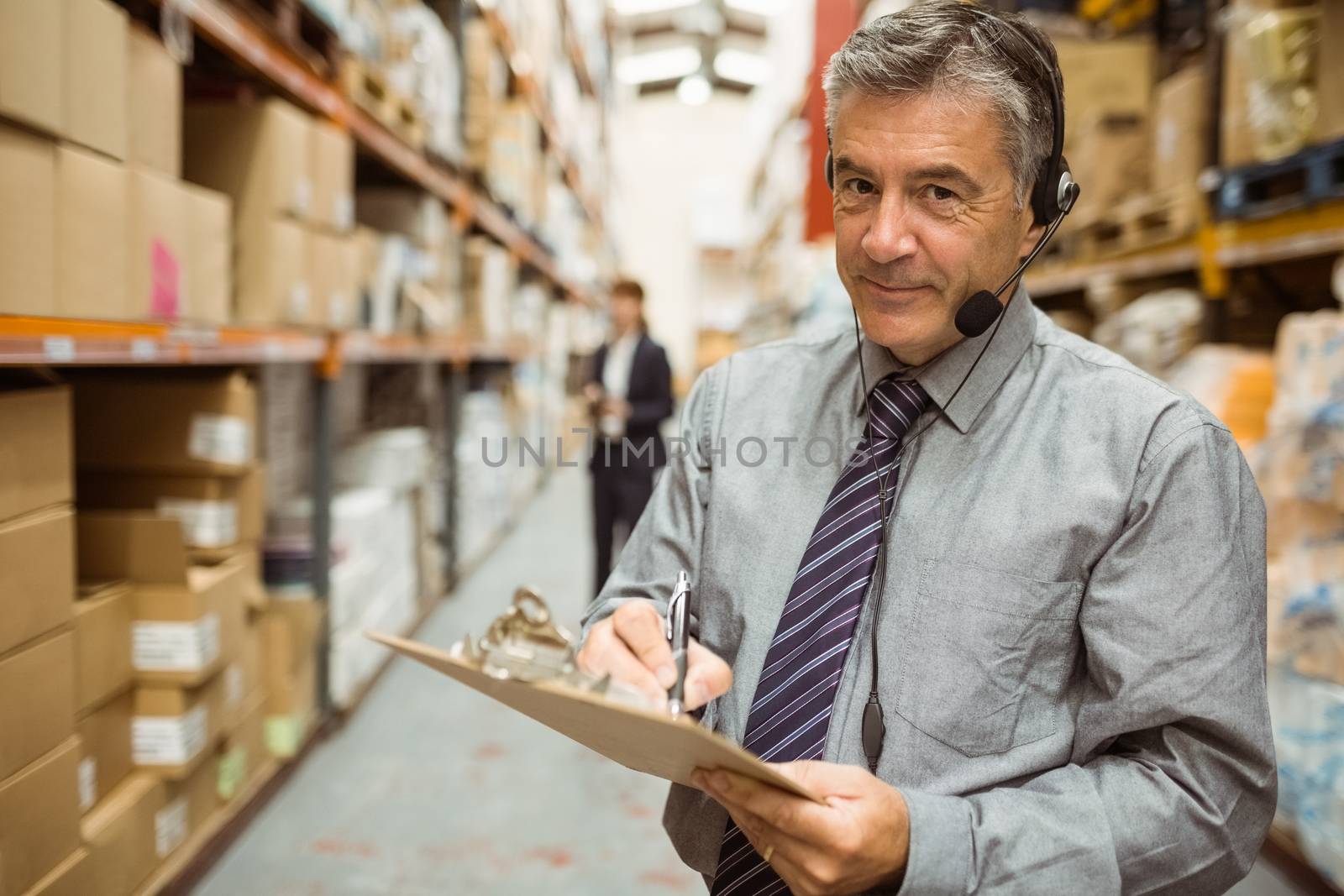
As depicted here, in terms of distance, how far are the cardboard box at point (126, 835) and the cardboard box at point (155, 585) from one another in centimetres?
23

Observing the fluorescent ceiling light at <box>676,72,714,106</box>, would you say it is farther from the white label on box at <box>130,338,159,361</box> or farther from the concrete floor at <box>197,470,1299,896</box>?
the white label on box at <box>130,338,159,361</box>

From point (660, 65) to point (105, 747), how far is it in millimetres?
16501

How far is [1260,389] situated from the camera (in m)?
2.47

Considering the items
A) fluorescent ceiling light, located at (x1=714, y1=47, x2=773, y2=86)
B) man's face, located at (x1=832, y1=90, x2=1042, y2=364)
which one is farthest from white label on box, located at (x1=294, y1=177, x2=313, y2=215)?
fluorescent ceiling light, located at (x1=714, y1=47, x2=773, y2=86)

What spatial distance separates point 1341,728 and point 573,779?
1.92 metres

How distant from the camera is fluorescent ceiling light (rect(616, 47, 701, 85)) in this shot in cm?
1620

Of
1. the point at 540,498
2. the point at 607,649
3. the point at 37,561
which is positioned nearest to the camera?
the point at 607,649

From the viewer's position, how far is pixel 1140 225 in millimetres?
3084

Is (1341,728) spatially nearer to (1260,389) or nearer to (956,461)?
(1260,389)

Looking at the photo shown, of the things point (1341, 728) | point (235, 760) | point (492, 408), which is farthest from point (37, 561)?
point (492, 408)

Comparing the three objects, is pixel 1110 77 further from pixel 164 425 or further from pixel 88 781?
pixel 88 781

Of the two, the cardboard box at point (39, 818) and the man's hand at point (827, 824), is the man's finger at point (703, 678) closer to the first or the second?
the man's hand at point (827, 824)

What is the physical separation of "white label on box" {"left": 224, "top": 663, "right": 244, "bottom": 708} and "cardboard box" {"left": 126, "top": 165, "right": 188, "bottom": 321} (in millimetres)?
919

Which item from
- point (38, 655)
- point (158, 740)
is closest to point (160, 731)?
point (158, 740)
